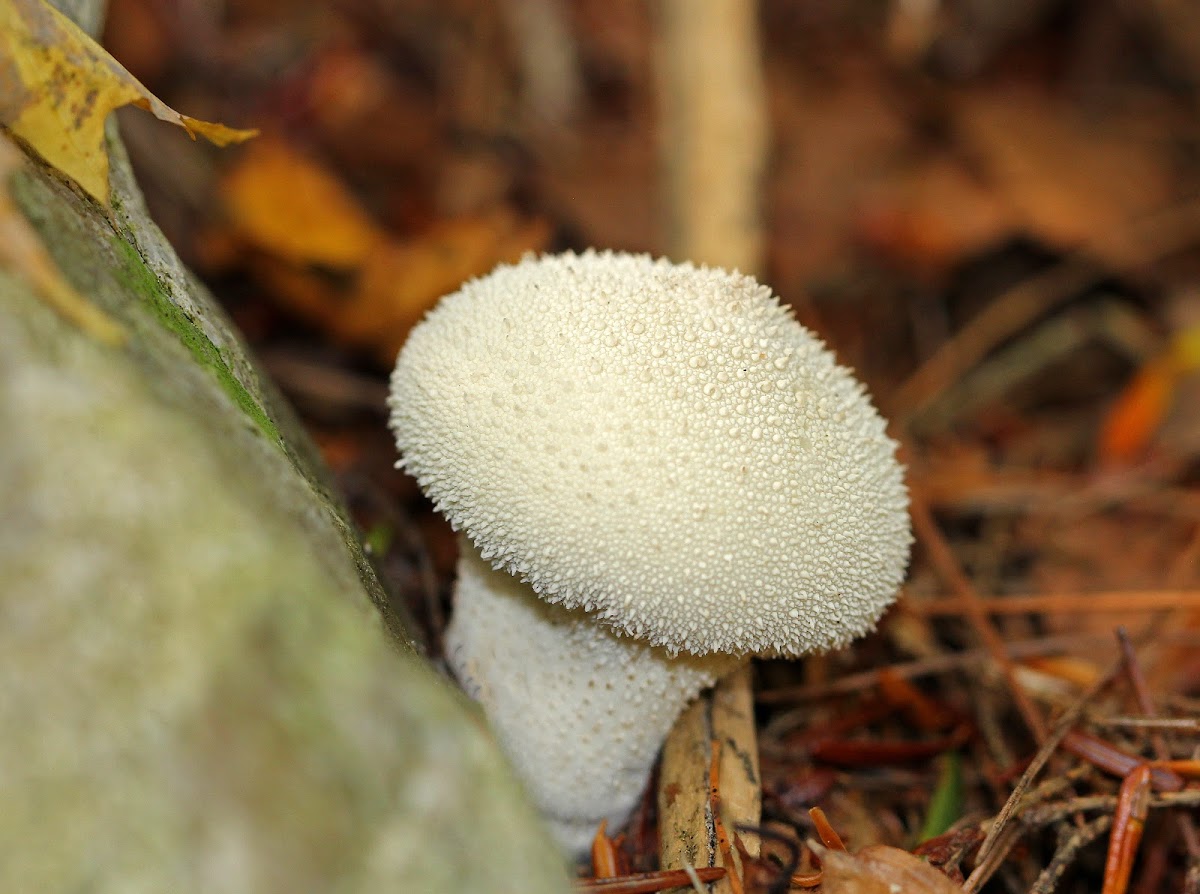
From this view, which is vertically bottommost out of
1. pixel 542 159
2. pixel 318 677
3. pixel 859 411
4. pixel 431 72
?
pixel 318 677

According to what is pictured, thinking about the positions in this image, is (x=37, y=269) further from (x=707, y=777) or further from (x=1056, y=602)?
(x=1056, y=602)

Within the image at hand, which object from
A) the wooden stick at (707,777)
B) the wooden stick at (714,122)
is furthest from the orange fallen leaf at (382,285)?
the wooden stick at (707,777)

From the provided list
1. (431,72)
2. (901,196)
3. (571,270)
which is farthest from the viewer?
(431,72)

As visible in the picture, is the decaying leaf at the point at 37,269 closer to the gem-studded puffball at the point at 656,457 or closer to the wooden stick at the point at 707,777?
the gem-studded puffball at the point at 656,457

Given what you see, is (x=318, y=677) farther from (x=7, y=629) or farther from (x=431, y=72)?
(x=431, y=72)

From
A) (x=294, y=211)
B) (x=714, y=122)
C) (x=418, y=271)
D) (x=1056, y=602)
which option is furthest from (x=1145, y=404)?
(x=294, y=211)

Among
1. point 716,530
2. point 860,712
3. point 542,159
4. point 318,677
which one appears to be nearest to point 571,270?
point 716,530

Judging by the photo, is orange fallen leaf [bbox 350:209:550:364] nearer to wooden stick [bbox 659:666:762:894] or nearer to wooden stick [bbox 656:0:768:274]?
wooden stick [bbox 656:0:768:274]

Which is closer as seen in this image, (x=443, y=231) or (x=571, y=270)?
(x=571, y=270)
